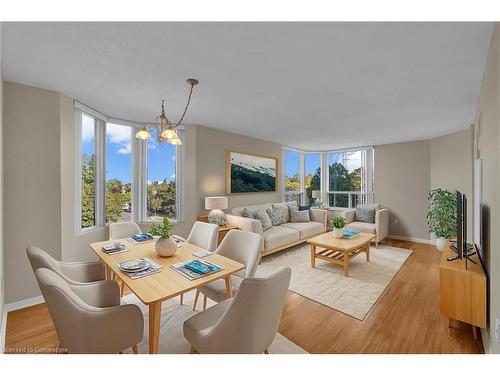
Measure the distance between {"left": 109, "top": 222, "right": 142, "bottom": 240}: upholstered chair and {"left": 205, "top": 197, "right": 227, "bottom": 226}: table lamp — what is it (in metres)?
1.19

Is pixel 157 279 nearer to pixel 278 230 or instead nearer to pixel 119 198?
pixel 119 198

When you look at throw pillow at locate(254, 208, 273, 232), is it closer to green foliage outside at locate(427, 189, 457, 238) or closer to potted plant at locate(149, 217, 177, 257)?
potted plant at locate(149, 217, 177, 257)

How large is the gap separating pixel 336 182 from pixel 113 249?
19.7 feet

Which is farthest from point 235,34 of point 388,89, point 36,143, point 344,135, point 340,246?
point 344,135

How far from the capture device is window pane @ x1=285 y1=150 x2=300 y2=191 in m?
6.31

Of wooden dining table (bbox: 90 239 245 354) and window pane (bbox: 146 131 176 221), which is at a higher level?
window pane (bbox: 146 131 176 221)

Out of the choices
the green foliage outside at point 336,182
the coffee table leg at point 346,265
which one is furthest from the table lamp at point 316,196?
the coffee table leg at point 346,265

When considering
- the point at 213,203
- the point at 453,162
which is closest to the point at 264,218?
the point at 213,203

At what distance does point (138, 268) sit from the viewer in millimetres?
1696

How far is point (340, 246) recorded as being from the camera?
131 inches

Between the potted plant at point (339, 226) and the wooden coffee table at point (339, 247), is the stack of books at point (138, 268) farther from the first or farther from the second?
the potted plant at point (339, 226)

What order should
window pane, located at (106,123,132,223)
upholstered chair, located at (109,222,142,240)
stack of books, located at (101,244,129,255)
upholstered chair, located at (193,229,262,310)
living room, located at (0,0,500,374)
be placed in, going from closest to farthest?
1. living room, located at (0,0,500,374)
2. upholstered chair, located at (193,229,262,310)
3. stack of books, located at (101,244,129,255)
4. upholstered chair, located at (109,222,142,240)
5. window pane, located at (106,123,132,223)

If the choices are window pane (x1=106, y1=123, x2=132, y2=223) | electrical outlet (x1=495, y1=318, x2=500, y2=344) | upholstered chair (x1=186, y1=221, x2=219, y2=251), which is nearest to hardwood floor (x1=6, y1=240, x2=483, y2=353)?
electrical outlet (x1=495, y1=318, x2=500, y2=344)
